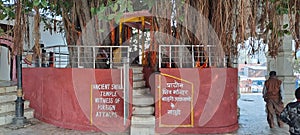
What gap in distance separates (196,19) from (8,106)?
4473 mm

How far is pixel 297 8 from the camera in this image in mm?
4441

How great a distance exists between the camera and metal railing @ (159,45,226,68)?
5559mm

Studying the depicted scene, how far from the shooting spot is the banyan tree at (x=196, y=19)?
3.91 m

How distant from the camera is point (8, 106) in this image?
6152 millimetres

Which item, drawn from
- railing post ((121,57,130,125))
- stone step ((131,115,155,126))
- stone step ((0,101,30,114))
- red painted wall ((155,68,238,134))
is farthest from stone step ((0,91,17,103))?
red painted wall ((155,68,238,134))

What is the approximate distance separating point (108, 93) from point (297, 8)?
3.64m

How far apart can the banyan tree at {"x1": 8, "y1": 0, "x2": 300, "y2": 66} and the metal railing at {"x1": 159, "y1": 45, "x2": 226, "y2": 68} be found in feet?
0.45

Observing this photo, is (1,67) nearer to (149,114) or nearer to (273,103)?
(149,114)

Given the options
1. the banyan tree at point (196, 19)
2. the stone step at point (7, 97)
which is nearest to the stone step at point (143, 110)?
the banyan tree at point (196, 19)

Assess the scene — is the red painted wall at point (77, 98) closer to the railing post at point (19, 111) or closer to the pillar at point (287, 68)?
the railing post at point (19, 111)

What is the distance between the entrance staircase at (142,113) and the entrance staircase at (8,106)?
2544 mm

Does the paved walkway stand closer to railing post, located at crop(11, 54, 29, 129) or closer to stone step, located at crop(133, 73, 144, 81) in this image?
railing post, located at crop(11, 54, 29, 129)

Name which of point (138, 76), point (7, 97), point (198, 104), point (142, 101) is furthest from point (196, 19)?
point (7, 97)

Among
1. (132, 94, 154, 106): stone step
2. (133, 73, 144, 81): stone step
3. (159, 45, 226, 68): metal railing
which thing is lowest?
(132, 94, 154, 106): stone step
